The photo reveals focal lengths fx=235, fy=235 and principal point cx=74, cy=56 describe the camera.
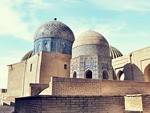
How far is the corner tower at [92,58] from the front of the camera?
Result: 599 inches

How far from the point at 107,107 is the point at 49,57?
9.45 m

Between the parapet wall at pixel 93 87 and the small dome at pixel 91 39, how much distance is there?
12.6ft

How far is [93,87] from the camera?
40.7ft

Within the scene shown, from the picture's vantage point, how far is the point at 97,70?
596 inches

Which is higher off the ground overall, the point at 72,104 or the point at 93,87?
the point at 93,87

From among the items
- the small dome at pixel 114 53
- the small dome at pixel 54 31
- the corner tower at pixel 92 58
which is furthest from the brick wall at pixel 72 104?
the small dome at pixel 114 53

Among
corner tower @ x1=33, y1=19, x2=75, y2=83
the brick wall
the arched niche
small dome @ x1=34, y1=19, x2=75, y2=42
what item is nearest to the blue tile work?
corner tower @ x1=33, y1=19, x2=75, y2=83

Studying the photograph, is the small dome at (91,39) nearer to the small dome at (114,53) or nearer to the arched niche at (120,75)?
the arched niche at (120,75)

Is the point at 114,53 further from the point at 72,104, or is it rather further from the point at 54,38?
the point at 72,104

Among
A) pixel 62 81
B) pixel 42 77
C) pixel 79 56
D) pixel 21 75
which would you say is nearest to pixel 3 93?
pixel 21 75

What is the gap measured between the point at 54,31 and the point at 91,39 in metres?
5.09

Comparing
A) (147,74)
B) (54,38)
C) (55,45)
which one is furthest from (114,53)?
(54,38)

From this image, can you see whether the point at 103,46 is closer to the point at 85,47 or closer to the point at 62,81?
the point at 85,47

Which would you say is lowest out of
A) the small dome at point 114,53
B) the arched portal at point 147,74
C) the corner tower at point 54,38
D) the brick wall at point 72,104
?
the brick wall at point 72,104
